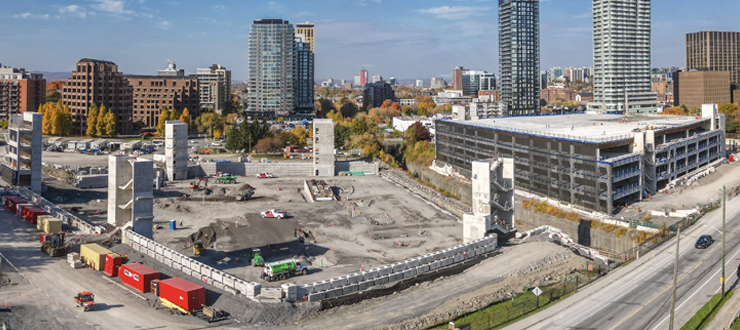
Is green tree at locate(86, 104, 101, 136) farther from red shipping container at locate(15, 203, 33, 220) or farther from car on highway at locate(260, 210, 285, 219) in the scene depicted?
car on highway at locate(260, 210, 285, 219)

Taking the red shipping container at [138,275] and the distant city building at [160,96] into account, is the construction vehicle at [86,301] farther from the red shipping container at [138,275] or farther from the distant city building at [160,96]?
the distant city building at [160,96]

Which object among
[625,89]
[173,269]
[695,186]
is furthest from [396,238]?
[625,89]

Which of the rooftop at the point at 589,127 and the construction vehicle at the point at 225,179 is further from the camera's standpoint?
the construction vehicle at the point at 225,179

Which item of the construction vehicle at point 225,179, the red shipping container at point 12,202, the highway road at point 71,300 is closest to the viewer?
the highway road at point 71,300

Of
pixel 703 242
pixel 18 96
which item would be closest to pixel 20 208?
pixel 703 242

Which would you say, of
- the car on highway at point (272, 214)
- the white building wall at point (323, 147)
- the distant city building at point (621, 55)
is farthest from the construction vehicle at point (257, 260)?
the distant city building at point (621, 55)

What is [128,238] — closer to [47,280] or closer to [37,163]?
[47,280]

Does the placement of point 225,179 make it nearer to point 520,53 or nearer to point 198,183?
point 198,183
